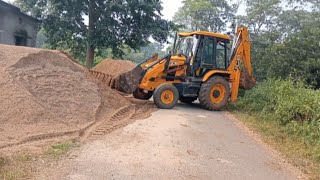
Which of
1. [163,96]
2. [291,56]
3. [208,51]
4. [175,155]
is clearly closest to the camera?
[175,155]

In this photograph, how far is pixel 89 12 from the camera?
19.1 m

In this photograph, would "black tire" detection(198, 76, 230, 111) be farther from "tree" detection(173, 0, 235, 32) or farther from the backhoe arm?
"tree" detection(173, 0, 235, 32)

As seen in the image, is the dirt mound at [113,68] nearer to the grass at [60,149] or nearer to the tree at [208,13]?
the grass at [60,149]

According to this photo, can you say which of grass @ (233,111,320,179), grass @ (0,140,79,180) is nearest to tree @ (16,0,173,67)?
grass @ (233,111,320,179)

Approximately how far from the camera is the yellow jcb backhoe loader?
1089cm

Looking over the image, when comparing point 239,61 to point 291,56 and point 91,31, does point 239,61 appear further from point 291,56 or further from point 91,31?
point 91,31

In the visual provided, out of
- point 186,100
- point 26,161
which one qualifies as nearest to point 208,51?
point 186,100

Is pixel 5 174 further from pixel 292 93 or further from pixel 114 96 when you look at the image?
pixel 292 93

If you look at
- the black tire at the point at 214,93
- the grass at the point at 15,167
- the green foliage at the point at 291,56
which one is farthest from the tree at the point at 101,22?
the grass at the point at 15,167

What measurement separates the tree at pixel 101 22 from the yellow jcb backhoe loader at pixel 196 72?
7207 mm

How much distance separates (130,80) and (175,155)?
17.0 ft

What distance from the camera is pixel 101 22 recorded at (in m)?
18.6

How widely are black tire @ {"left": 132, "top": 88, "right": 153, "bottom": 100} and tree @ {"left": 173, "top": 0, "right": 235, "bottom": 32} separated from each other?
2381 centimetres

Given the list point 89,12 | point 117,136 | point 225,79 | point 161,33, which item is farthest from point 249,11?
point 117,136
